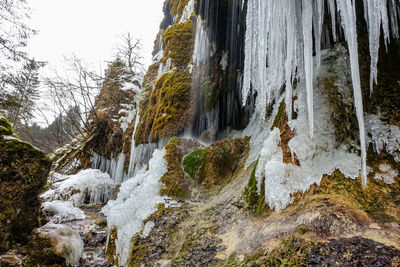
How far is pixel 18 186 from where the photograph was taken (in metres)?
3.34

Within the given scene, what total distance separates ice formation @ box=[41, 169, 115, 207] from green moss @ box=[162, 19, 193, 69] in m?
6.92

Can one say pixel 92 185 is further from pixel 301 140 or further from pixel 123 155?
pixel 301 140

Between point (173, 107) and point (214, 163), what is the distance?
3.19 m

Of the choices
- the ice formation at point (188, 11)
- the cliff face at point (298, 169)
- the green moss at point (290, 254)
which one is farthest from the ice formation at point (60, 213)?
the ice formation at point (188, 11)

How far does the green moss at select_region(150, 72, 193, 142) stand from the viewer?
7254 mm

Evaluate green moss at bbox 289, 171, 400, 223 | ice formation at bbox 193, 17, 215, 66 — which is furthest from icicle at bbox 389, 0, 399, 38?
ice formation at bbox 193, 17, 215, 66

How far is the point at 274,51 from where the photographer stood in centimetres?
326

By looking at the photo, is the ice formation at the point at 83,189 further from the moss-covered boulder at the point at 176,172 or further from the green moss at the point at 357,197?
the green moss at the point at 357,197

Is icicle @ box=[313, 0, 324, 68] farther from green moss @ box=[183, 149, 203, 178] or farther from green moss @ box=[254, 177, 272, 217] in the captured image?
green moss @ box=[183, 149, 203, 178]

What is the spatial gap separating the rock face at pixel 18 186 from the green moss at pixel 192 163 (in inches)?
120

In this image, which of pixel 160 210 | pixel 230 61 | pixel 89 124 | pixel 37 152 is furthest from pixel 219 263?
pixel 89 124

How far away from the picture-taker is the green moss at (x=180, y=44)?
8352 mm

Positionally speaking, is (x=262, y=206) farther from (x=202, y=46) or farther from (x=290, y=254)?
(x=202, y=46)

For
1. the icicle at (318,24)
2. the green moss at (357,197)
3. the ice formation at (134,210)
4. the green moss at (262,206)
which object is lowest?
the ice formation at (134,210)
